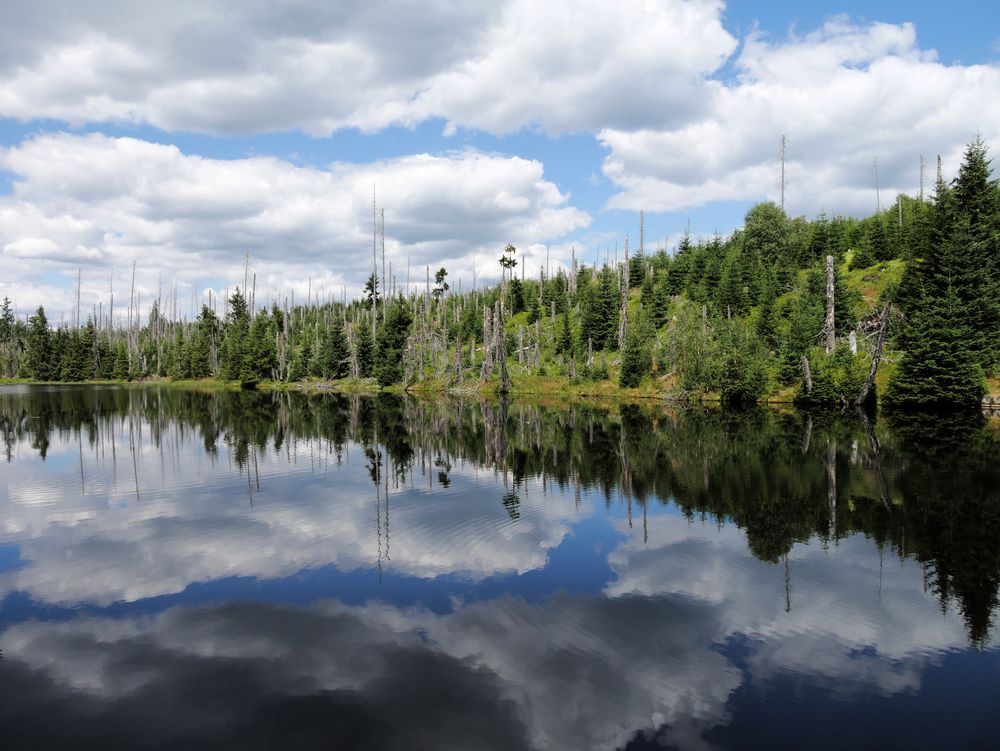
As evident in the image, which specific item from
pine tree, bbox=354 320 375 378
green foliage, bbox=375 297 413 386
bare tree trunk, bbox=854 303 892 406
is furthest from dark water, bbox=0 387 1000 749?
A: pine tree, bbox=354 320 375 378

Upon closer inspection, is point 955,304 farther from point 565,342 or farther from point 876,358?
point 565,342

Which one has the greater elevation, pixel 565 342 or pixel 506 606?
pixel 565 342

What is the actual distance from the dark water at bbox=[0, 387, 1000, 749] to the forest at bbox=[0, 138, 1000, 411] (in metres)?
22.8

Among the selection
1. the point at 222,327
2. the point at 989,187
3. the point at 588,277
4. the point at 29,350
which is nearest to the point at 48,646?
the point at 989,187

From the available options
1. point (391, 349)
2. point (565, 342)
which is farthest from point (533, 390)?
point (391, 349)

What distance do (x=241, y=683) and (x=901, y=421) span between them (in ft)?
125

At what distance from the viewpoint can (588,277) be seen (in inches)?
4385

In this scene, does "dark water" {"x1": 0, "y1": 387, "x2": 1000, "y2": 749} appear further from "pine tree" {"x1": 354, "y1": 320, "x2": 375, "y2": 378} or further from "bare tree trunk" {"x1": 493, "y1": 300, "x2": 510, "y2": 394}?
"pine tree" {"x1": 354, "y1": 320, "x2": 375, "y2": 378}

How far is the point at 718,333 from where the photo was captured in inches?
2303

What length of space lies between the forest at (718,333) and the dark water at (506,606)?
2277 cm

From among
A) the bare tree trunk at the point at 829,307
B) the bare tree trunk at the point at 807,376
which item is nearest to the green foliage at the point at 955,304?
the bare tree trunk at the point at 829,307

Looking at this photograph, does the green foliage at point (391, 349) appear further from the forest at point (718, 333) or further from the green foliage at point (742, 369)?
the green foliage at point (742, 369)

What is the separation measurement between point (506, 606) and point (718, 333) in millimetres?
53922

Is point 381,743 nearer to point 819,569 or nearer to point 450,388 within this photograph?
point 819,569
